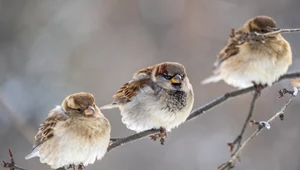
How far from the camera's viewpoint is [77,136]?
3.55 metres

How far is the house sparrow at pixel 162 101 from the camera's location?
3.93 m

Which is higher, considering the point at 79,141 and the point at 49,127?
the point at 49,127

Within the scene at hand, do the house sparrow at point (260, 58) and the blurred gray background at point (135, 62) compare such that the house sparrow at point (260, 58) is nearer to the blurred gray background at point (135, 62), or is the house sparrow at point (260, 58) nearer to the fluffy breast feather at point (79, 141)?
the fluffy breast feather at point (79, 141)

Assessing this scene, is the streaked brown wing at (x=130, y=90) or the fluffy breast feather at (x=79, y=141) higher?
the streaked brown wing at (x=130, y=90)

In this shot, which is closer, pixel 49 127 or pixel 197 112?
pixel 49 127

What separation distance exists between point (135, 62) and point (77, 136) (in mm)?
6490

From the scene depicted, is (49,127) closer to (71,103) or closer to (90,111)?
(71,103)

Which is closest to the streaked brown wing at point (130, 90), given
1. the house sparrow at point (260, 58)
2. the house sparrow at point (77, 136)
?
the house sparrow at point (77, 136)

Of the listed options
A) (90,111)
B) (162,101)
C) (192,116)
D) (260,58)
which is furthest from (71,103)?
(260,58)

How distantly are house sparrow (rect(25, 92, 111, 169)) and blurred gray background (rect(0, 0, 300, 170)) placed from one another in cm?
501

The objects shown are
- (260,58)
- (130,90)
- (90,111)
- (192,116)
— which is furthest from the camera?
(260,58)

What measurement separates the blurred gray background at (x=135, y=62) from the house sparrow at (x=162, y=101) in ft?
15.2

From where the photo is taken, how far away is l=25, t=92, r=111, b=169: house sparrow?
3.54 meters

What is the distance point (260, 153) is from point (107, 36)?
3580 mm
